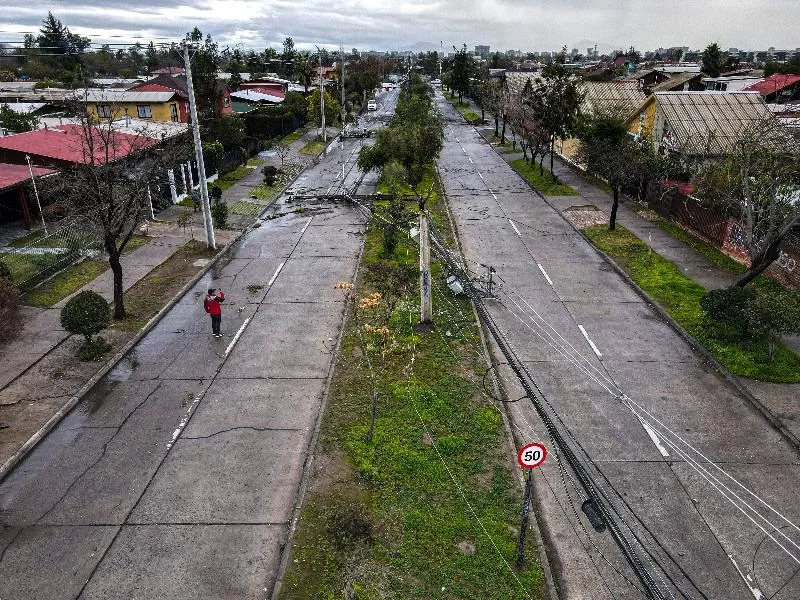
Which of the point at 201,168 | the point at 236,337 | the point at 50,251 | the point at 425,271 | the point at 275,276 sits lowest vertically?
the point at 275,276

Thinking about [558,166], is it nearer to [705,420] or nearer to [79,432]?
[705,420]

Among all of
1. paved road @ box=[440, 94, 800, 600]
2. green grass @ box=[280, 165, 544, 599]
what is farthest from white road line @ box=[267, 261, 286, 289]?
paved road @ box=[440, 94, 800, 600]

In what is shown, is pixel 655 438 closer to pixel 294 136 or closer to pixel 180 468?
pixel 180 468

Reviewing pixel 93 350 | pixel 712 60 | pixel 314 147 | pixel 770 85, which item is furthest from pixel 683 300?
pixel 712 60

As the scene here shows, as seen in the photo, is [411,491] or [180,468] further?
[180,468]

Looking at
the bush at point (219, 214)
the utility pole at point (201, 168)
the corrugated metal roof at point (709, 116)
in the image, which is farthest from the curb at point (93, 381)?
the corrugated metal roof at point (709, 116)

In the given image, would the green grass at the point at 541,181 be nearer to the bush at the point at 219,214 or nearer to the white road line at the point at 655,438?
the bush at the point at 219,214
